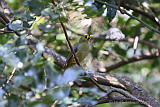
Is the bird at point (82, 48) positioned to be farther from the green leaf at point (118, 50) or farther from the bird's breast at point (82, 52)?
the green leaf at point (118, 50)

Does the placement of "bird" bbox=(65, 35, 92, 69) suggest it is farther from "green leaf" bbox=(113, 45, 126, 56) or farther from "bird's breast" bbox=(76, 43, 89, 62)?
"green leaf" bbox=(113, 45, 126, 56)

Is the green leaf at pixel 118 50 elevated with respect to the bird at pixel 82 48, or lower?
lower

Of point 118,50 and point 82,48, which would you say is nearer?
point 82,48

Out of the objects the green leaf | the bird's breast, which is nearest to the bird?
the bird's breast

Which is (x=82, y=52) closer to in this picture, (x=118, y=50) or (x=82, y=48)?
(x=82, y=48)

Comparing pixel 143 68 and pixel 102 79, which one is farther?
pixel 143 68

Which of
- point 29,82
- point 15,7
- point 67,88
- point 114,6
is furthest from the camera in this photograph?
point 15,7

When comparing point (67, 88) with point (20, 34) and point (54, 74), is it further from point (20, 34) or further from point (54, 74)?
point (20, 34)

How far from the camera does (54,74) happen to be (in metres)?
1.41

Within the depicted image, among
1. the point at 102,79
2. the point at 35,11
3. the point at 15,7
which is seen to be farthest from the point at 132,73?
the point at 35,11

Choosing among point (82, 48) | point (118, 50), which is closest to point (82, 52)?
point (82, 48)

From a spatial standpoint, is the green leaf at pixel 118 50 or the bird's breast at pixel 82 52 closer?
the bird's breast at pixel 82 52

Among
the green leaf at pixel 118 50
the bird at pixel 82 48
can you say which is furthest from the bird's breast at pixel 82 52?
the green leaf at pixel 118 50

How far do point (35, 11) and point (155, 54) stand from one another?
2.63 m
